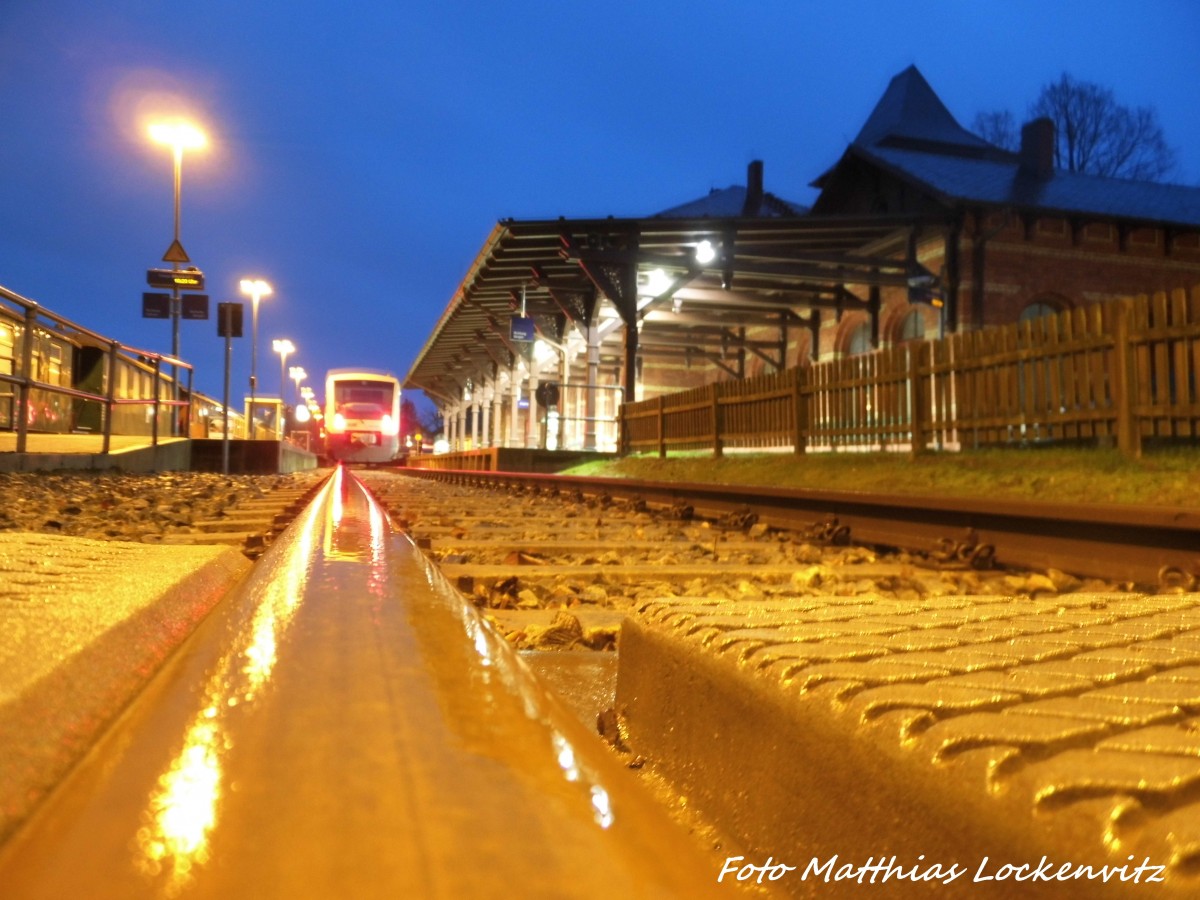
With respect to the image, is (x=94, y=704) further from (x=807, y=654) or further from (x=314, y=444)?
(x=314, y=444)

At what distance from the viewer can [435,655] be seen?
1.42 meters

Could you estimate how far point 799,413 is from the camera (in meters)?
13.4

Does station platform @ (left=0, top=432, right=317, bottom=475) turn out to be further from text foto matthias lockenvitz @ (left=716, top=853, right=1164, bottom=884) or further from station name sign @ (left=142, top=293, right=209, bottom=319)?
text foto matthias lockenvitz @ (left=716, top=853, right=1164, bottom=884)

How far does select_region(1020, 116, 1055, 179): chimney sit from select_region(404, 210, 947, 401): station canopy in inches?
216

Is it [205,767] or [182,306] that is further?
[182,306]

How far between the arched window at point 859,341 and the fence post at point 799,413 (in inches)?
481

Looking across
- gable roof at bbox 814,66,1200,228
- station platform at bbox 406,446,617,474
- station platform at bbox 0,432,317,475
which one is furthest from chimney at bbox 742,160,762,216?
station platform at bbox 0,432,317,475

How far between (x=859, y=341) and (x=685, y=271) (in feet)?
24.5

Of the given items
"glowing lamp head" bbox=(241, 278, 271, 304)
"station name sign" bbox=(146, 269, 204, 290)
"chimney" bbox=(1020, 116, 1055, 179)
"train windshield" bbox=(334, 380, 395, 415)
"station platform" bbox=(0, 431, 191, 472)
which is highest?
"chimney" bbox=(1020, 116, 1055, 179)

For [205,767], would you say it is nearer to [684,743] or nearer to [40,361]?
[684,743]

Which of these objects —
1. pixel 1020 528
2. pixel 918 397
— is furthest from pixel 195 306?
pixel 1020 528

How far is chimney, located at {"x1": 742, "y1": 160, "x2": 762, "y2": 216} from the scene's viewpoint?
32.1 m

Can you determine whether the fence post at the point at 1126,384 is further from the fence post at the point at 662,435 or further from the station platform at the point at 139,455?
the station platform at the point at 139,455

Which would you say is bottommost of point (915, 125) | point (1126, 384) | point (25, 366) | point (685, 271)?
point (1126, 384)
